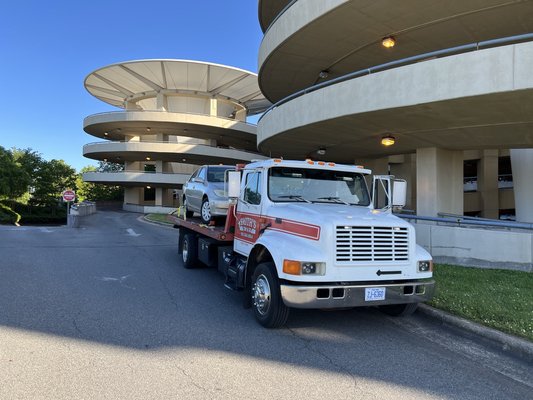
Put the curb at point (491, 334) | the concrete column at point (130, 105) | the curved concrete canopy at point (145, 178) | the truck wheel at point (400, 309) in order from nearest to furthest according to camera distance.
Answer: the curb at point (491, 334) < the truck wheel at point (400, 309) < the curved concrete canopy at point (145, 178) < the concrete column at point (130, 105)

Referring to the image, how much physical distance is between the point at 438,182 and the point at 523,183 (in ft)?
15.8

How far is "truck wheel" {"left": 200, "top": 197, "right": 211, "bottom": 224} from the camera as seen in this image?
9.63 metres

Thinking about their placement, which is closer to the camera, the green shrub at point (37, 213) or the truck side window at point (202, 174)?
the truck side window at point (202, 174)

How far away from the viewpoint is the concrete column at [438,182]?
1349 centimetres

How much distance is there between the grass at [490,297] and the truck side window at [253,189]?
324cm

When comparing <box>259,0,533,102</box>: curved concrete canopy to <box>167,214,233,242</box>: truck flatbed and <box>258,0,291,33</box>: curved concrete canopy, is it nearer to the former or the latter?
<box>258,0,291,33</box>: curved concrete canopy

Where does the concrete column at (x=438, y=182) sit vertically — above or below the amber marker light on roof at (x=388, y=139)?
below

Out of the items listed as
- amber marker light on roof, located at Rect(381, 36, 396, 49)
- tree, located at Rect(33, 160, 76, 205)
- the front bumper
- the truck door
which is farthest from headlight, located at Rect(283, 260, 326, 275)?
tree, located at Rect(33, 160, 76, 205)

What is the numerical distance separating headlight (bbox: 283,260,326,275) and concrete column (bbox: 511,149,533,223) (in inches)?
539

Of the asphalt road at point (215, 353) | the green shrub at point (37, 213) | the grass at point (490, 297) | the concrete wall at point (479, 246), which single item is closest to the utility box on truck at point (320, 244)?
the asphalt road at point (215, 353)

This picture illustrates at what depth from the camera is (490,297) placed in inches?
263

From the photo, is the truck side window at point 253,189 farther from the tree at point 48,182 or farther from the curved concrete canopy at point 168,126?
the tree at point 48,182

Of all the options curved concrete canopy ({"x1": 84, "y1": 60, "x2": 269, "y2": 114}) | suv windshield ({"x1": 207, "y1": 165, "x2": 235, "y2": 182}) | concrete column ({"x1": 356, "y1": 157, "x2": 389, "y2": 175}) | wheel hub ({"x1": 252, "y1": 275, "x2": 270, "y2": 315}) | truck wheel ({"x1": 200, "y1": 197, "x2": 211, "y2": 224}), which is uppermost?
curved concrete canopy ({"x1": 84, "y1": 60, "x2": 269, "y2": 114})

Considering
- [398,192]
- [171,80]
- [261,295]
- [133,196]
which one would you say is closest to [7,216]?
[133,196]
